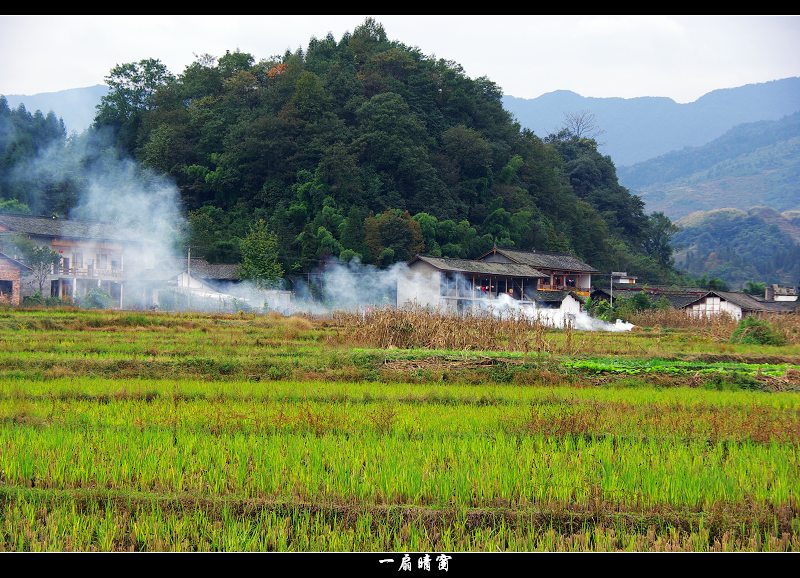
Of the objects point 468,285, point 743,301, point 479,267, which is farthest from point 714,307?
point 468,285

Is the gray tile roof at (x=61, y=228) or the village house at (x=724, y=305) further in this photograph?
the village house at (x=724, y=305)

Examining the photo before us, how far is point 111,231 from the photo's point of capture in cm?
4869

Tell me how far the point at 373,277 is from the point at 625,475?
41.7 meters

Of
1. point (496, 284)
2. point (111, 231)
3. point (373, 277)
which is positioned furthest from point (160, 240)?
point (496, 284)

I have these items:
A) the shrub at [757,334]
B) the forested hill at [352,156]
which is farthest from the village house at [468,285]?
the shrub at [757,334]

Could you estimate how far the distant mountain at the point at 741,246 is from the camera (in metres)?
105

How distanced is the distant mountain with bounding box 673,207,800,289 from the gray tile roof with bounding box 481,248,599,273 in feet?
162

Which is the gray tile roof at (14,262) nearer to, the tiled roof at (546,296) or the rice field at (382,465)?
the rice field at (382,465)

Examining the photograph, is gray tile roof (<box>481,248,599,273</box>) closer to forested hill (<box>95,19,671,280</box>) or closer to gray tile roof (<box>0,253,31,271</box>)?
forested hill (<box>95,19,671,280</box>)

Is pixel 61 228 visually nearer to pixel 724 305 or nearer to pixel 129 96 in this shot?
pixel 129 96

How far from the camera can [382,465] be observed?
7.43 metres

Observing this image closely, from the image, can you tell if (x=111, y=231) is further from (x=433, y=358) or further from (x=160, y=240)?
(x=433, y=358)

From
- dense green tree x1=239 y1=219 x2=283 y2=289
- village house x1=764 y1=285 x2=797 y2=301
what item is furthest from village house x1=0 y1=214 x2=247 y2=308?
village house x1=764 y1=285 x2=797 y2=301

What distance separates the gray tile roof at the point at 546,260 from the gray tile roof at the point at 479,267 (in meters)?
1.03
